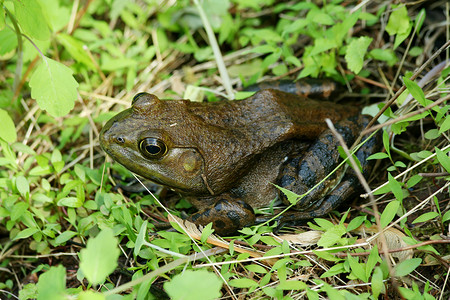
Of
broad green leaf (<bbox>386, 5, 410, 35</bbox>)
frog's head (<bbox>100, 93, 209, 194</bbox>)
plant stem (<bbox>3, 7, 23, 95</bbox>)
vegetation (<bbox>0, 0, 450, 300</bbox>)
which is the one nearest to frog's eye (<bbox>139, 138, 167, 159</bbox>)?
frog's head (<bbox>100, 93, 209, 194</bbox>)

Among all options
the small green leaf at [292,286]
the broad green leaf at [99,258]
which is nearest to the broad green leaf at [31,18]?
the broad green leaf at [99,258]

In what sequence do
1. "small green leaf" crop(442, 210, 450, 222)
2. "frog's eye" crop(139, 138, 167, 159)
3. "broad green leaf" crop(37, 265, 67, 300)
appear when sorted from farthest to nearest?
"frog's eye" crop(139, 138, 167, 159)
"small green leaf" crop(442, 210, 450, 222)
"broad green leaf" crop(37, 265, 67, 300)

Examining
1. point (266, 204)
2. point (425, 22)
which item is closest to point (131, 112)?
point (266, 204)

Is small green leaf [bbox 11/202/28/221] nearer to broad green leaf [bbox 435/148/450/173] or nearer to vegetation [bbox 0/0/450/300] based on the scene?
vegetation [bbox 0/0/450/300]

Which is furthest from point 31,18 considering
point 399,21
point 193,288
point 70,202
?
point 399,21

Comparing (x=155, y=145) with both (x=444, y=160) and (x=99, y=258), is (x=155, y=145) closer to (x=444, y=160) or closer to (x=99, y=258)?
(x=99, y=258)

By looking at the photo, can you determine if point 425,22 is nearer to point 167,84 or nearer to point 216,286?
point 167,84
